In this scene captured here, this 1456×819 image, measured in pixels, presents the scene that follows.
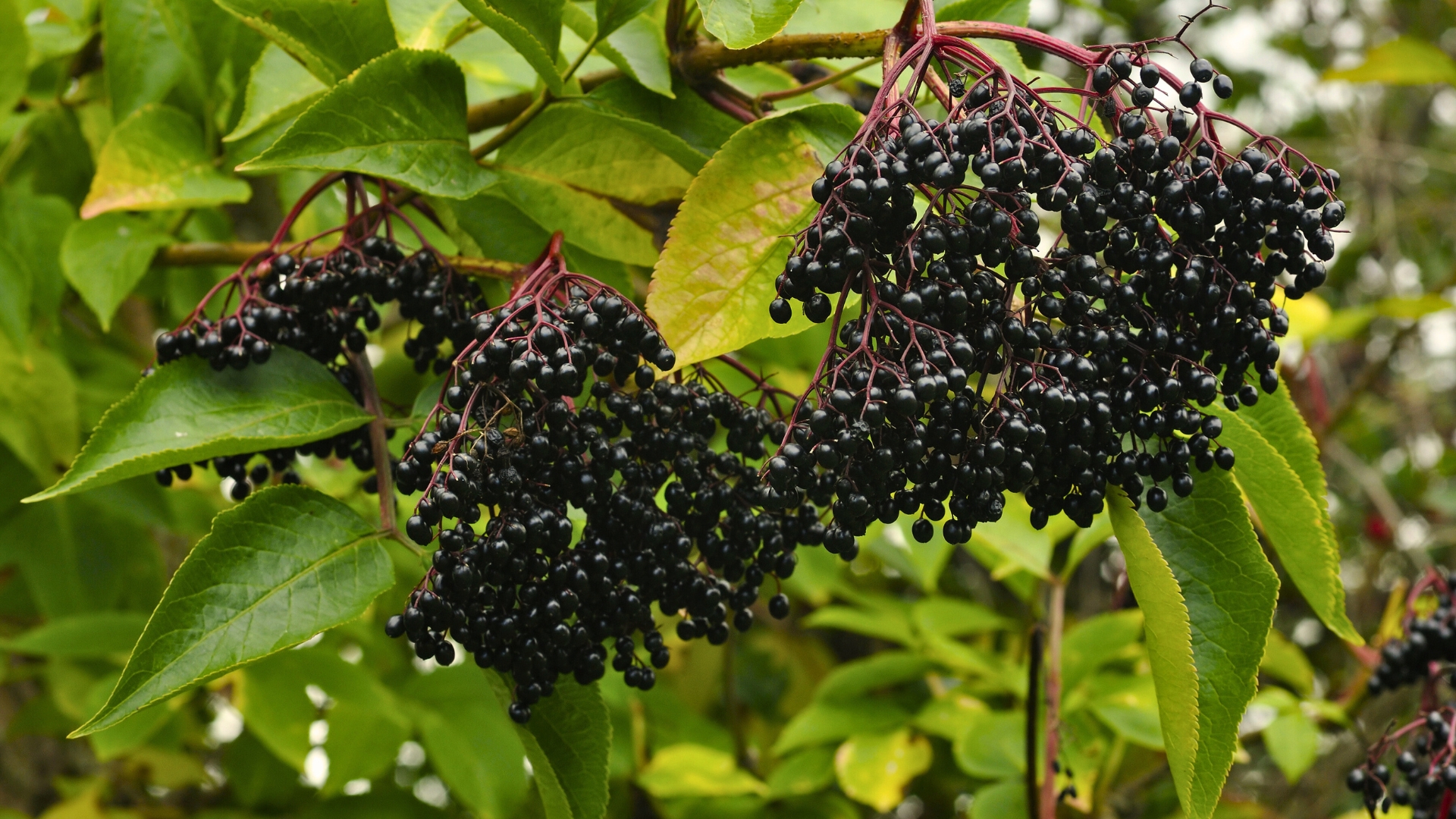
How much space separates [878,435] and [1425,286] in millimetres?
6097

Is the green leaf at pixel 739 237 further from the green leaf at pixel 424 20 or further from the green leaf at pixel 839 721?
the green leaf at pixel 839 721

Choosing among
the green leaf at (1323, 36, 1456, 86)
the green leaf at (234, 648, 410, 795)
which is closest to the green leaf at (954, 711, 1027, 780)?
the green leaf at (234, 648, 410, 795)

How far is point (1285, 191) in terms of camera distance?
3.74ft

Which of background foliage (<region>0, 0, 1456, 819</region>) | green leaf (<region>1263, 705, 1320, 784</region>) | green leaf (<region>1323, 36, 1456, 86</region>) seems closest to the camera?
background foliage (<region>0, 0, 1456, 819</region>)

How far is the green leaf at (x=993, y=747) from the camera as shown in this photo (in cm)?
232

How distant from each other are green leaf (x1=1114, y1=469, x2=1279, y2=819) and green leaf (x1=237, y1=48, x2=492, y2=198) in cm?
100

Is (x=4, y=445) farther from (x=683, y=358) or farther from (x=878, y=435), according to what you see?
(x=878, y=435)

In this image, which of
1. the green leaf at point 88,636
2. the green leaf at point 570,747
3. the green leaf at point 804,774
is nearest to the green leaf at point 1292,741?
the green leaf at point 804,774

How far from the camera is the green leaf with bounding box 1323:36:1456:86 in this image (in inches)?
152

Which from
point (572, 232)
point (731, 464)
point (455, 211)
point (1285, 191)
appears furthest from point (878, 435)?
point (455, 211)

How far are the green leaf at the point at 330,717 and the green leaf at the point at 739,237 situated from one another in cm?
168

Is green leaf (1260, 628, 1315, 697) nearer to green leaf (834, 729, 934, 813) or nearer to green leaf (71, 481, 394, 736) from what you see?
green leaf (834, 729, 934, 813)

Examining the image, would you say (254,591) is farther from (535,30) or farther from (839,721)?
(839,721)

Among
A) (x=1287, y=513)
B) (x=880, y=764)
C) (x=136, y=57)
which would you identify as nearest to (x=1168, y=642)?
(x=1287, y=513)
